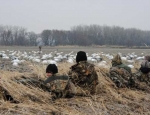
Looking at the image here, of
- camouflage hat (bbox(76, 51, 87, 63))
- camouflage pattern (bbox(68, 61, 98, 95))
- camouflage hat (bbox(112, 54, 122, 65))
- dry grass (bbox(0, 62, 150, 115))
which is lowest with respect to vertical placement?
dry grass (bbox(0, 62, 150, 115))

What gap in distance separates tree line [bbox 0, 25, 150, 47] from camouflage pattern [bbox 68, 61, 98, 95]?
67552 mm

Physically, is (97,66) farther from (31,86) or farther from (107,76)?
(31,86)

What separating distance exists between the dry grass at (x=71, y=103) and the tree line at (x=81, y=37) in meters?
67.3

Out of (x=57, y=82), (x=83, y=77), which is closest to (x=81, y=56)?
(x=83, y=77)

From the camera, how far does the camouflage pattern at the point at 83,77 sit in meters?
5.94

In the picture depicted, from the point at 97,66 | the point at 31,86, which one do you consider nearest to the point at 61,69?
the point at 97,66

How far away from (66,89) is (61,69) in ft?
6.03

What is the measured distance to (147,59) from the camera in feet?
25.0

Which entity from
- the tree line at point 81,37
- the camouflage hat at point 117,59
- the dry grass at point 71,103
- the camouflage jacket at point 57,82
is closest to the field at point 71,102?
the dry grass at point 71,103

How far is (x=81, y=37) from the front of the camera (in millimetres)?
75375

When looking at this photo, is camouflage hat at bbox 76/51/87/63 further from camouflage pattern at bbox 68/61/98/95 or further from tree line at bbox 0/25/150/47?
tree line at bbox 0/25/150/47

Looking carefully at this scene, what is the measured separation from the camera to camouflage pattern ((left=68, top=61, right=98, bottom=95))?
5.94 metres

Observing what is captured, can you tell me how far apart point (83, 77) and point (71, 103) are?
0.98 meters

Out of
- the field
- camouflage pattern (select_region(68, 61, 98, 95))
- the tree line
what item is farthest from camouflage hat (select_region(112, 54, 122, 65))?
the tree line
